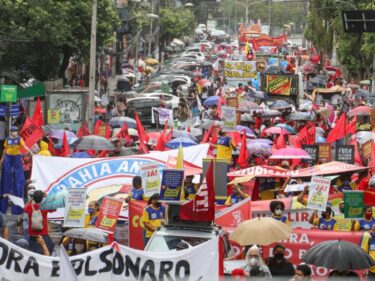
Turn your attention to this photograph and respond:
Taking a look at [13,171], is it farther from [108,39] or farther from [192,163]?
[108,39]

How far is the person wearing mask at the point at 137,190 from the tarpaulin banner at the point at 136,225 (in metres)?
0.41

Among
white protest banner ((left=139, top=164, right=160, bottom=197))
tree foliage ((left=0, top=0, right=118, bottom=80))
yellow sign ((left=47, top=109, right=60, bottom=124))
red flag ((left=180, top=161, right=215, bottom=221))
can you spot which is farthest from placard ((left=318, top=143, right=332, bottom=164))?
tree foliage ((left=0, top=0, right=118, bottom=80))

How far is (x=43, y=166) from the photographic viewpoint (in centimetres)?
1953

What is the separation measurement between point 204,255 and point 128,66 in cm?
5888

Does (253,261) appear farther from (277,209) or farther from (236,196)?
(236,196)

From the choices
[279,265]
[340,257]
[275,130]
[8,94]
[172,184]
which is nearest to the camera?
[340,257]

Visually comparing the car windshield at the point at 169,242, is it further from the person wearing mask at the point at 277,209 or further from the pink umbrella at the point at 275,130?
the pink umbrella at the point at 275,130

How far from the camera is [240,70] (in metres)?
50.3

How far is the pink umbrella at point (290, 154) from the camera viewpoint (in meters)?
22.3

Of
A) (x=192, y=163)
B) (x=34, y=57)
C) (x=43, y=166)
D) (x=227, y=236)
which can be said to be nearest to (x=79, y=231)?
(x=227, y=236)

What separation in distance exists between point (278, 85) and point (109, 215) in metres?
29.8

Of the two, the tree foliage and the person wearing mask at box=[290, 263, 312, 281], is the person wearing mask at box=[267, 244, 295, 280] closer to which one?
the person wearing mask at box=[290, 263, 312, 281]

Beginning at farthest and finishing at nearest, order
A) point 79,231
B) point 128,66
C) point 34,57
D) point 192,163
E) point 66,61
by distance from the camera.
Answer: point 128,66 → point 66,61 → point 34,57 → point 192,163 → point 79,231

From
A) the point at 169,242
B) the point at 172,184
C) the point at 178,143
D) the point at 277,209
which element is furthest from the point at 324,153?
the point at 169,242
